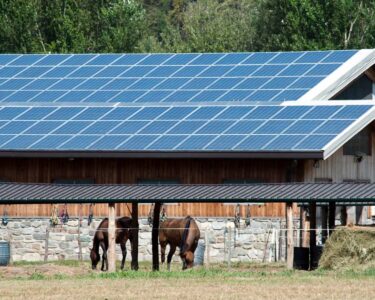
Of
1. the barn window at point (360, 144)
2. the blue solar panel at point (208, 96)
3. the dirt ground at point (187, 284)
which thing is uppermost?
the blue solar panel at point (208, 96)

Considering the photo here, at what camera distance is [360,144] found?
5606 cm

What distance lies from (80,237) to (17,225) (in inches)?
104

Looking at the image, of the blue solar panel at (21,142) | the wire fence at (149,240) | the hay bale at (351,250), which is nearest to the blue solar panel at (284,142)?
the wire fence at (149,240)

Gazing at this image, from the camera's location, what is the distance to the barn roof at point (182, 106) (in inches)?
2015

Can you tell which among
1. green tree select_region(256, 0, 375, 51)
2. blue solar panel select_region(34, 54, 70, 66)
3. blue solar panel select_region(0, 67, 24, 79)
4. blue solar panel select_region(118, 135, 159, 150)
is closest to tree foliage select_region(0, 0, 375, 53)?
green tree select_region(256, 0, 375, 51)

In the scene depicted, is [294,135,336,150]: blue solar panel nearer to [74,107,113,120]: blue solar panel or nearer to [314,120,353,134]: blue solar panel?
[314,120,353,134]: blue solar panel

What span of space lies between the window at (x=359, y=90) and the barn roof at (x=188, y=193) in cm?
1391

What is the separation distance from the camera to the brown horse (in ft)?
150

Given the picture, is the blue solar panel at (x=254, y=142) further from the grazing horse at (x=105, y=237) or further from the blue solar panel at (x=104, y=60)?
the blue solar panel at (x=104, y=60)

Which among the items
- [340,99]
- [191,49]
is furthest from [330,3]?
[340,99]

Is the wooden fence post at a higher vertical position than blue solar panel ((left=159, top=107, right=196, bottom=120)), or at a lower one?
lower

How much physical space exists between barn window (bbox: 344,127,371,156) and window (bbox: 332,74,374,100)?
1768mm

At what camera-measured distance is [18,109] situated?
5731 centimetres

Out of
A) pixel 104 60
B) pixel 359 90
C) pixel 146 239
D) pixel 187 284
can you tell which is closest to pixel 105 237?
pixel 146 239
